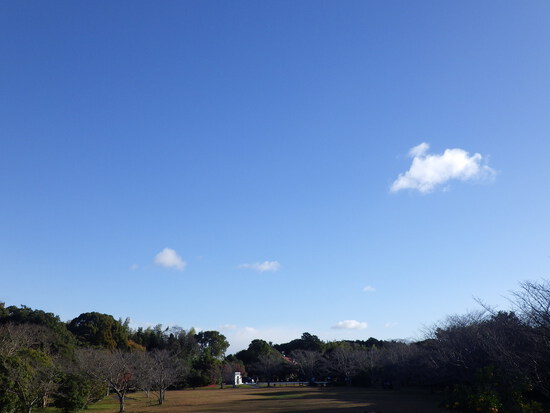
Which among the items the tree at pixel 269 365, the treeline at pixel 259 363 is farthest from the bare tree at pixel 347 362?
the tree at pixel 269 365

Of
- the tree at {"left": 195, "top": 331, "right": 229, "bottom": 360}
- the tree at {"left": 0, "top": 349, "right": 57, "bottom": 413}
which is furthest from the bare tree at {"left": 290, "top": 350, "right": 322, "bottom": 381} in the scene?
the tree at {"left": 0, "top": 349, "right": 57, "bottom": 413}

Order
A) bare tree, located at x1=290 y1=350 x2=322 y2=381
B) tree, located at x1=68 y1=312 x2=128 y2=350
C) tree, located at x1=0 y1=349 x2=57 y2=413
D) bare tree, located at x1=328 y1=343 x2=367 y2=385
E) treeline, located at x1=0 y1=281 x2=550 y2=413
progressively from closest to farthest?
treeline, located at x1=0 y1=281 x2=550 y2=413
tree, located at x1=0 y1=349 x2=57 y2=413
bare tree, located at x1=328 y1=343 x2=367 y2=385
tree, located at x1=68 y1=312 x2=128 y2=350
bare tree, located at x1=290 y1=350 x2=322 y2=381

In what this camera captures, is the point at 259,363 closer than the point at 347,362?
No

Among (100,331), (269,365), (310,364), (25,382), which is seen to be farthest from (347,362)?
(25,382)

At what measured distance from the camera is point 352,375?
60.4m

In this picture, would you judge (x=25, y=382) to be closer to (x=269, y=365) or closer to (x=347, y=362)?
(x=347, y=362)

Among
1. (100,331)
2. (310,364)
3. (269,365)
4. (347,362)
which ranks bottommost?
(347,362)

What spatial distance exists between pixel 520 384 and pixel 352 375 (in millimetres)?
51875

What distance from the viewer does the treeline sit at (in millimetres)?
12477

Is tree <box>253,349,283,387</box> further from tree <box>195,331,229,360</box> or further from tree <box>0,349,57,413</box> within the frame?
tree <box>0,349,57,413</box>

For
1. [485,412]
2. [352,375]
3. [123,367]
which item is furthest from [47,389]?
[352,375]

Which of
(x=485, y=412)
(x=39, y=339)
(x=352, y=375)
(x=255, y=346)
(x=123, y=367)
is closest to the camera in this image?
(x=485, y=412)

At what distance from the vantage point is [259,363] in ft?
234

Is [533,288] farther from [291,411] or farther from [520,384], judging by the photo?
[291,411]
